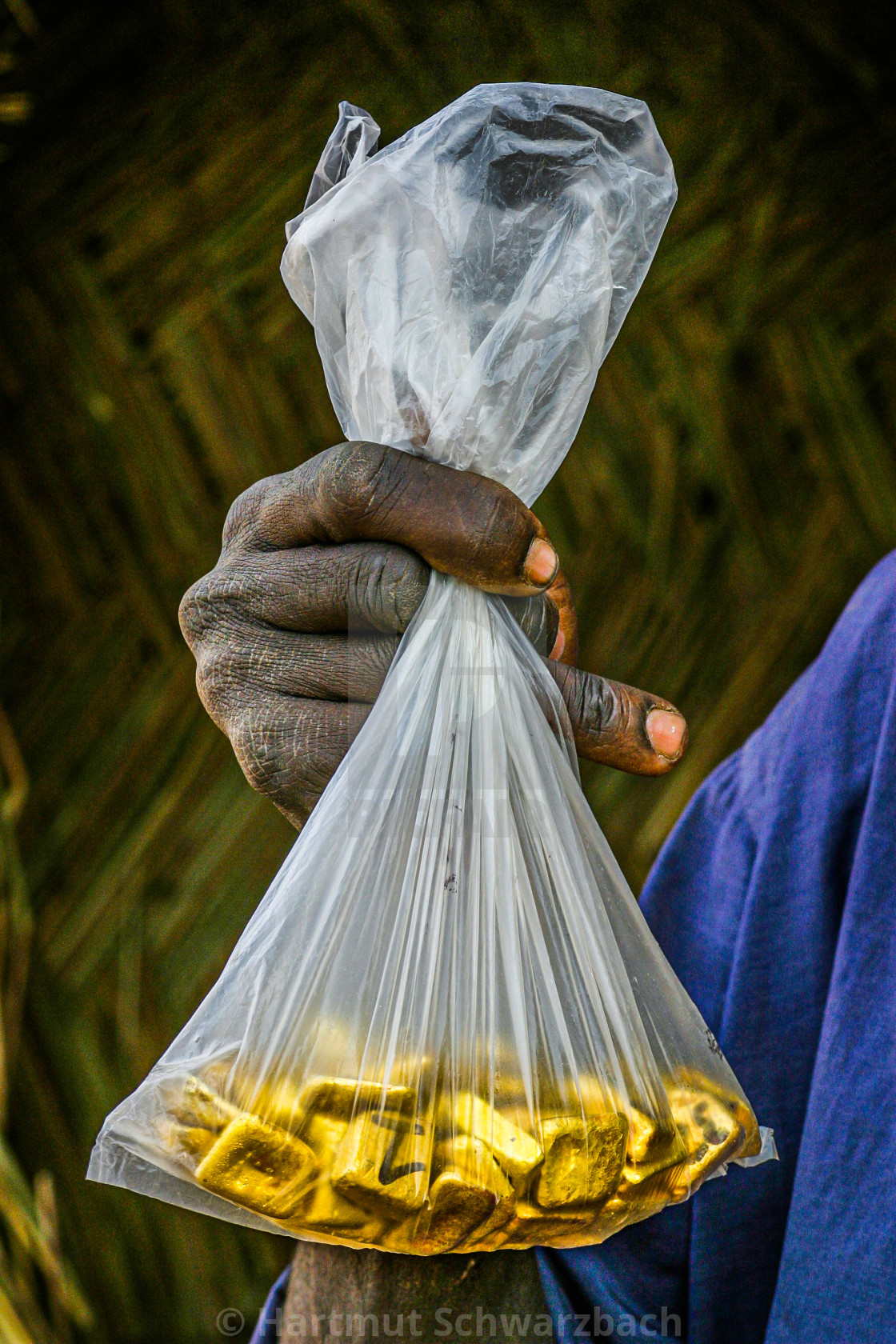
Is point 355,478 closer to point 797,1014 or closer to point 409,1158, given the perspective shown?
point 409,1158

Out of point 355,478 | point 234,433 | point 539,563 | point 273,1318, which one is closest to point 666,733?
point 539,563

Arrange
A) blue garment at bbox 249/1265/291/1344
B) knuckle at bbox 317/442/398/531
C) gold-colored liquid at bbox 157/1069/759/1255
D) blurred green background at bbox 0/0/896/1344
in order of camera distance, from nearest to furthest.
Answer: gold-colored liquid at bbox 157/1069/759/1255 → knuckle at bbox 317/442/398/531 → blue garment at bbox 249/1265/291/1344 → blurred green background at bbox 0/0/896/1344

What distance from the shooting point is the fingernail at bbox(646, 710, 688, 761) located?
61cm

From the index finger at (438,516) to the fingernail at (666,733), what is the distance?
0.33 feet

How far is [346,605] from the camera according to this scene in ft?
1.99

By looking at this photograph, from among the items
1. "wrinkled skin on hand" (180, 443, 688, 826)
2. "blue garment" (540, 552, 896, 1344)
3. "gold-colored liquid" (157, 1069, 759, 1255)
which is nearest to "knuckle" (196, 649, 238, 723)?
"wrinkled skin on hand" (180, 443, 688, 826)

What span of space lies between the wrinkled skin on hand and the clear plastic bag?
3 cm

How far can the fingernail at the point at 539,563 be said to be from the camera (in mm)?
581

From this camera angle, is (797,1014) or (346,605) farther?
(797,1014)

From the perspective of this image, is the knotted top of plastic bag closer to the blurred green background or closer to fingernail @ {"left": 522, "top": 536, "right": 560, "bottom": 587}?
fingernail @ {"left": 522, "top": 536, "right": 560, "bottom": 587}

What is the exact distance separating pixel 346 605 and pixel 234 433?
1.20 meters

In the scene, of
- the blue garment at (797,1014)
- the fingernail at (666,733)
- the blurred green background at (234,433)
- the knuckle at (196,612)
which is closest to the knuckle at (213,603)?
the knuckle at (196,612)

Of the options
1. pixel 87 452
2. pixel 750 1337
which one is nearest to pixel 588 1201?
pixel 750 1337

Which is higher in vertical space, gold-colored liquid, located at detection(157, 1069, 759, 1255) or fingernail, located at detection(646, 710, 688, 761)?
fingernail, located at detection(646, 710, 688, 761)
